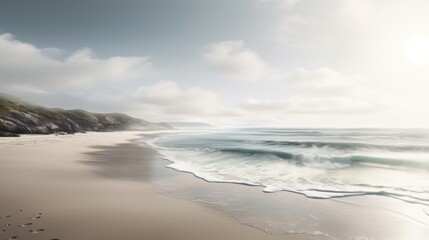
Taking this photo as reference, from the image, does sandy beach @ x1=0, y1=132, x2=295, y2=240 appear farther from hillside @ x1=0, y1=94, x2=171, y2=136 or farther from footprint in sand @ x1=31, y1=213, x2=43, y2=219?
hillside @ x1=0, y1=94, x2=171, y2=136

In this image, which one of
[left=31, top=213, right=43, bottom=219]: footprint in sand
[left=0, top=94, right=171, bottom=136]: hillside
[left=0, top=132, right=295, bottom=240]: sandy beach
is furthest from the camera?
[left=0, top=94, right=171, bottom=136]: hillside

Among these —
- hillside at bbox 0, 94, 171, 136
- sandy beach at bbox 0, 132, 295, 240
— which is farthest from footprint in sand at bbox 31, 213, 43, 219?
hillside at bbox 0, 94, 171, 136

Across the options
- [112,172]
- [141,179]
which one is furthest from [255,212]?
[112,172]

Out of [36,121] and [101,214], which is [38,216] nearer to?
[101,214]

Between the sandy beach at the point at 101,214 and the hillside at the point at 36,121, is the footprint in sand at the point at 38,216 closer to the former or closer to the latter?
the sandy beach at the point at 101,214

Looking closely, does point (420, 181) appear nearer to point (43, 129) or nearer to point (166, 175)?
point (166, 175)

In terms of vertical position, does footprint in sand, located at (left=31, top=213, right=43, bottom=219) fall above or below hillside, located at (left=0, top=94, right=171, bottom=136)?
below

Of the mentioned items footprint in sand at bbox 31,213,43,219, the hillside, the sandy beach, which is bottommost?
the sandy beach

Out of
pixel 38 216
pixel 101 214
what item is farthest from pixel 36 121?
pixel 101 214

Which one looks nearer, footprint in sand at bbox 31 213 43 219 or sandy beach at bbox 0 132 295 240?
sandy beach at bbox 0 132 295 240

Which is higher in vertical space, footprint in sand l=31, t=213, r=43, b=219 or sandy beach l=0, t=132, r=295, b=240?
footprint in sand l=31, t=213, r=43, b=219

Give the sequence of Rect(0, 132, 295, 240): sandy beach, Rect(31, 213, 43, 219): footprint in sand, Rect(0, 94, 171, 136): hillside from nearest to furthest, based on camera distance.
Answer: Rect(0, 132, 295, 240): sandy beach, Rect(31, 213, 43, 219): footprint in sand, Rect(0, 94, 171, 136): hillside

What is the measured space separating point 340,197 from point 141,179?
1018 cm

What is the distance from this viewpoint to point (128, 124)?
14325 centimetres
